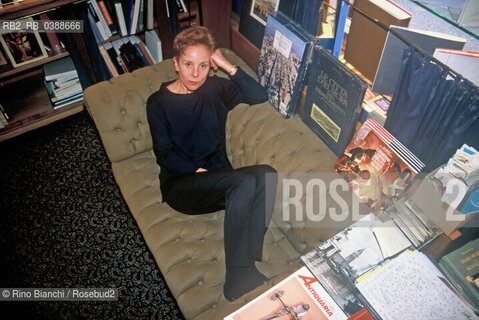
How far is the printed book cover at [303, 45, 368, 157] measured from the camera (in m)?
1.73

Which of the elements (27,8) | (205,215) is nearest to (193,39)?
(205,215)

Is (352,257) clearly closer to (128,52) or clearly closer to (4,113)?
(128,52)

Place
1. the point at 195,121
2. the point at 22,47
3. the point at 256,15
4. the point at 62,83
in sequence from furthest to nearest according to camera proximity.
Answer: the point at 62,83
the point at 22,47
the point at 256,15
the point at 195,121

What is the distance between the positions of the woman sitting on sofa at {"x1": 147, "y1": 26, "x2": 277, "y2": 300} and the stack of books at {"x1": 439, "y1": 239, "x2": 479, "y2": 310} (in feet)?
2.88

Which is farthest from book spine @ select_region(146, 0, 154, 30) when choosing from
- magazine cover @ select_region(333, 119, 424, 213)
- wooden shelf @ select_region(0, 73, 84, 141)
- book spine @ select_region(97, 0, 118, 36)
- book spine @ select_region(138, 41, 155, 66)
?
magazine cover @ select_region(333, 119, 424, 213)

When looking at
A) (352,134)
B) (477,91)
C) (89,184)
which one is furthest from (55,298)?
(477,91)

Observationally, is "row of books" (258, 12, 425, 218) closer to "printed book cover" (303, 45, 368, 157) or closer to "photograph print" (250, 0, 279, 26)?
"printed book cover" (303, 45, 368, 157)

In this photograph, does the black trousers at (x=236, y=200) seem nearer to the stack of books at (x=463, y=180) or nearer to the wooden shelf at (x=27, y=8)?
the stack of books at (x=463, y=180)

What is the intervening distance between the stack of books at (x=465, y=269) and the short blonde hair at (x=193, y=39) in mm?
1536

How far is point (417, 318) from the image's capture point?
1.36m

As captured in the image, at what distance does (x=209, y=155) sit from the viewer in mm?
2197

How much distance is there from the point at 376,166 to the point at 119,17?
223cm

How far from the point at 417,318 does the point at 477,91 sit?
87 cm

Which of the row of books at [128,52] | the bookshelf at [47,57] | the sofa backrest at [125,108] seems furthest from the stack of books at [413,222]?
the row of books at [128,52]
